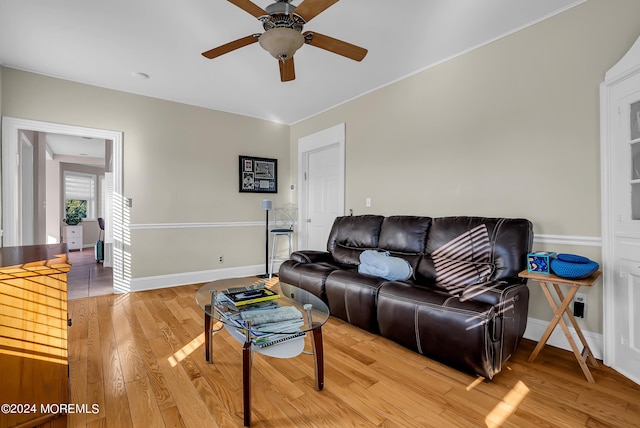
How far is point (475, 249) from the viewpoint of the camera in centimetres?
247

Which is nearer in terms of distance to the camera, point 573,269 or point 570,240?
point 573,269

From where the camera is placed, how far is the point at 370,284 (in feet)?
8.26

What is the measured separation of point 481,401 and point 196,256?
3.84 metres

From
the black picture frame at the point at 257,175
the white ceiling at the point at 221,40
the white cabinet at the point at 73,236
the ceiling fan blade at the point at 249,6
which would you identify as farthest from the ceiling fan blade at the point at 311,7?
the white cabinet at the point at 73,236

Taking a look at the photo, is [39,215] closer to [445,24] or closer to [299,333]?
[299,333]

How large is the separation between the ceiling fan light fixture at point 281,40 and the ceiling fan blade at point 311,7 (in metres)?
0.11

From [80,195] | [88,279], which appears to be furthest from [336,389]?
[80,195]

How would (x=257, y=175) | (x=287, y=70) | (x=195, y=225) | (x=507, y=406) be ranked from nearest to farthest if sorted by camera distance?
(x=507, y=406)
(x=287, y=70)
(x=195, y=225)
(x=257, y=175)

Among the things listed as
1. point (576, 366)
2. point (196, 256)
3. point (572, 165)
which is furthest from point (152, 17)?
point (576, 366)

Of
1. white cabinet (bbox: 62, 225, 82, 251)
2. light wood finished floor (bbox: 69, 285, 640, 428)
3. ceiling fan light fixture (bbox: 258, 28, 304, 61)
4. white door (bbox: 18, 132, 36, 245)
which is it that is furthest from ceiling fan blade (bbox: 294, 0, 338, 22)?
white cabinet (bbox: 62, 225, 82, 251)

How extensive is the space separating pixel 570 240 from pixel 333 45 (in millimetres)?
2281

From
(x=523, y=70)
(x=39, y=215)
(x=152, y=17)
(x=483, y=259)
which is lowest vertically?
(x=483, y=259)

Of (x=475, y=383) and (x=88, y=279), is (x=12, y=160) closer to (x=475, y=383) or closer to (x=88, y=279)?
(x=88, y=279)

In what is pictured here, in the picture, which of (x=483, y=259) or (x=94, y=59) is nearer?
(x=483, y=259)
